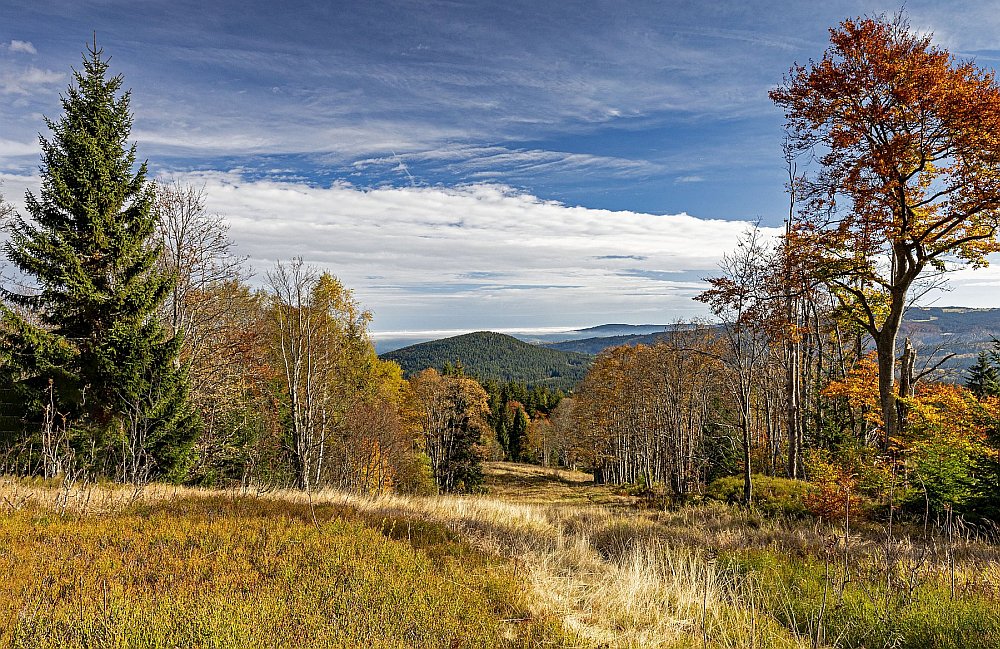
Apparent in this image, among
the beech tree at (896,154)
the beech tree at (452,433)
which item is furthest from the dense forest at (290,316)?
the beech tree at (452,433)

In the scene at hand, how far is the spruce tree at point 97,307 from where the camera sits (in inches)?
496

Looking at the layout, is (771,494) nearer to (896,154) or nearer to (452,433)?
(896,154)

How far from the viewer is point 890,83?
10.4 meters

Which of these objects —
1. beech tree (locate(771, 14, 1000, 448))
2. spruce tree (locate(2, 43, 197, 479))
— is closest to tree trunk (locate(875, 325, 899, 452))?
beech tree (locate(771, 14, 1000, 448))

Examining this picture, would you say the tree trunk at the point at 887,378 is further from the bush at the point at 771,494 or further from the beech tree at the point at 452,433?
the beech tree at the point at 452,433

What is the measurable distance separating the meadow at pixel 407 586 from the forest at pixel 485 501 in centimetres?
4

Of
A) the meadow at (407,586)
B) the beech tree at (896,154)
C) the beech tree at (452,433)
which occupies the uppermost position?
the beech tree at (896,154)

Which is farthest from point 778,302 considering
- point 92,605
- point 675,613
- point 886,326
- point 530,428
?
point 530,428

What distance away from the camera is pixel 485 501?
14766 mm

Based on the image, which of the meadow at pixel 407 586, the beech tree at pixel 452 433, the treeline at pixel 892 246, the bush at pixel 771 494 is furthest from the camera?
the beech tree at pixel 452 433

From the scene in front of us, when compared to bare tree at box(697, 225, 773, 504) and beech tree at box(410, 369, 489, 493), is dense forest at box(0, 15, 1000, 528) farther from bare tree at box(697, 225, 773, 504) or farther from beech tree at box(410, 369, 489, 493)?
beech tree at box(410, 369, 489, 493)

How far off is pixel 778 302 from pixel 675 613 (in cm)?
1329

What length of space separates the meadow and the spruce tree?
4.98 m

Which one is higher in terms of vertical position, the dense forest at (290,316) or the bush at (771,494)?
the dense forest at (290,316)
